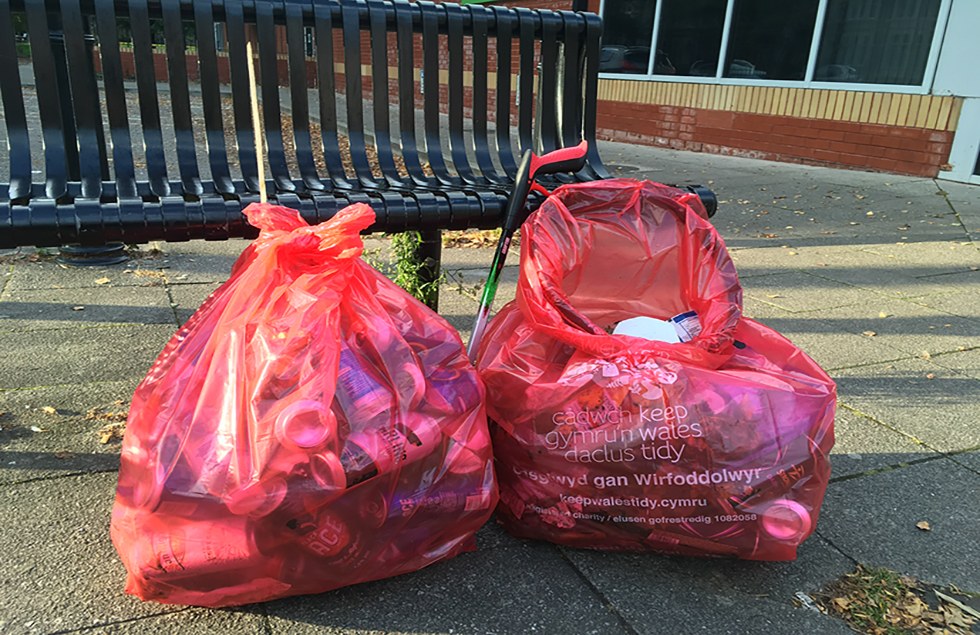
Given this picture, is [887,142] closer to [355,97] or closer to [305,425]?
[355,97]

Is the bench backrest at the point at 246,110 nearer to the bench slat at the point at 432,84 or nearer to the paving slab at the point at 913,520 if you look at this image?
the bench slat at the point at 432,84

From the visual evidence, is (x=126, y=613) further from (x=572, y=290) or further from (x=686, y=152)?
(x=686, y=152)

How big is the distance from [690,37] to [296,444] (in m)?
9.48

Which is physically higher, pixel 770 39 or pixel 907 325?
pixel 770 39

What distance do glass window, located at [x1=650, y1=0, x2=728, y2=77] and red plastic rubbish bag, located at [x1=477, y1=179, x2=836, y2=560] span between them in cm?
829

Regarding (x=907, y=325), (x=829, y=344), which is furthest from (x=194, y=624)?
(x=907, y=325)

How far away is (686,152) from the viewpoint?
31.7ft

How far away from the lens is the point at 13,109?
227 cm

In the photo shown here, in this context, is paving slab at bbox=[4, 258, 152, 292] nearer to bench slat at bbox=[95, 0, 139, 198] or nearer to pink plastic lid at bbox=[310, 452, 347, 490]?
bench slat at bbox=[95, 0, 139, 198]

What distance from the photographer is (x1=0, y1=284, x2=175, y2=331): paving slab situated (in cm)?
306

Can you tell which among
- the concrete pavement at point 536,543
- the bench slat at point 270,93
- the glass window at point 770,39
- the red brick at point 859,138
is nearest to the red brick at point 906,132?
the red brick at point 859,138

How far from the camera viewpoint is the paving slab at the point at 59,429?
2.03 metres

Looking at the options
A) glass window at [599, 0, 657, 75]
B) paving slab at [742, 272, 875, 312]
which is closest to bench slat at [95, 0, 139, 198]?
paving slab at [742, 272, 875, 312]

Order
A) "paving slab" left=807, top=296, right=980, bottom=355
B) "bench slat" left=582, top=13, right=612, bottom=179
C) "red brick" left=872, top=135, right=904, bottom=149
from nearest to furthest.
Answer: "bench slat" left=582, top=13, right=612, bottom=179 < "paving slab" left=807, top=296, right=980, bottom=355 < "red brick" left=872, top=135, right=904, bottom=149
